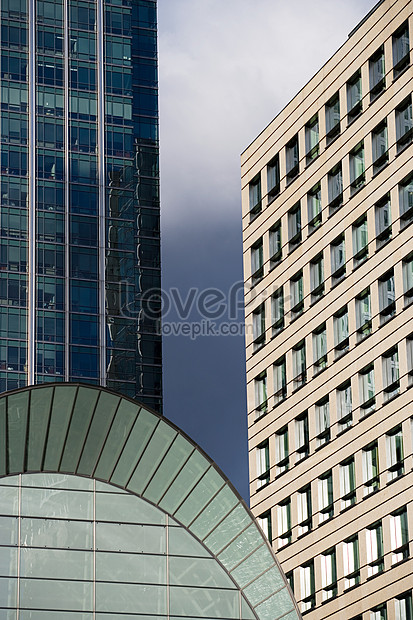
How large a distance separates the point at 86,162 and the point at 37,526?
13256cm

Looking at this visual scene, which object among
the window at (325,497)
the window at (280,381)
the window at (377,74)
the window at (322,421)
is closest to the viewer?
the window at (377,74)

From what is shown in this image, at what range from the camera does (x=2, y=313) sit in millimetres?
170375

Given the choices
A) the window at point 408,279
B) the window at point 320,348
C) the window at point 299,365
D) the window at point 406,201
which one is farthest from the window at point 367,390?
the window at point 406,201

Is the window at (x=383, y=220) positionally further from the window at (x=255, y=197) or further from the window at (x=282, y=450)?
the window at (x=255, y=197)

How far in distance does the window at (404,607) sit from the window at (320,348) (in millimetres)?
15630

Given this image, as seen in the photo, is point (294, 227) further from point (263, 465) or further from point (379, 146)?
point (263, 465)

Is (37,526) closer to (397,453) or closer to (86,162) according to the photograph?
(397,453)

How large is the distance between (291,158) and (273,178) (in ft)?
8.06

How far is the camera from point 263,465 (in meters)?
82.1

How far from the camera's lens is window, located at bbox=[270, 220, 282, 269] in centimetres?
8325

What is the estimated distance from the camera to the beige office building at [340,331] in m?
68.6

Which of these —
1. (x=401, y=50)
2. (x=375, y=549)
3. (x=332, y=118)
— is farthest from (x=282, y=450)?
(x=401, y=50)

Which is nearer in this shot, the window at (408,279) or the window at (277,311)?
the window at (408,279)

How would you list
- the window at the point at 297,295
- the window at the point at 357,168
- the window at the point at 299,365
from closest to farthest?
1. the window at the point at 357,168
2. the window at the point at 299,365
3. the window at the point at 297,295
